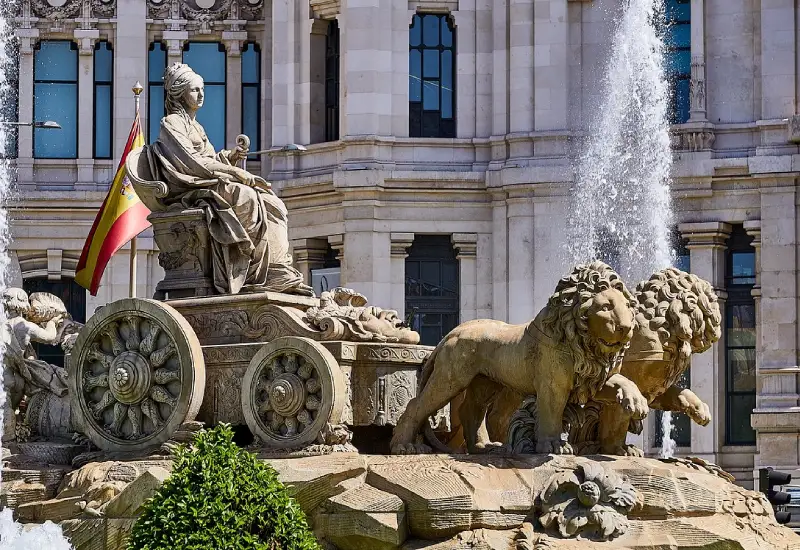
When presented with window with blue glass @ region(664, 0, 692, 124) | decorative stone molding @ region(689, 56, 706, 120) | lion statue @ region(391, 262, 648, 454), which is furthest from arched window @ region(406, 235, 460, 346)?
lion statue @ region(391, 262, 648, 454)

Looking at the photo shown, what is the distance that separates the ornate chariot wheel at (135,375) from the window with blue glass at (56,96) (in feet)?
105

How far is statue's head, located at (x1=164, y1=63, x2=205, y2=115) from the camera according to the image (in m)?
22.7

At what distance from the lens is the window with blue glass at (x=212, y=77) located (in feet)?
175

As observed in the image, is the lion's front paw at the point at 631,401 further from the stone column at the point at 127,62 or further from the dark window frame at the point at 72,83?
the dark window frame at the point at 72,83

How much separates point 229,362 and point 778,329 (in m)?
28.0

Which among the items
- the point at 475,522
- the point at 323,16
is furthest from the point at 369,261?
the point at 475,522

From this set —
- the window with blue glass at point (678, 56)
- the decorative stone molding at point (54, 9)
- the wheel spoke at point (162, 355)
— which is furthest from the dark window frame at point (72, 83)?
the wheel spoke at point (162, 355)

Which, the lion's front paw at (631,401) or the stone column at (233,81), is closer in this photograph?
the lion's front paw at (631,401)

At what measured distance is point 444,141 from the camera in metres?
50.7

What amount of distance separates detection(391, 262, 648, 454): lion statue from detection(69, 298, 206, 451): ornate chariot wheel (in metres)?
2.25

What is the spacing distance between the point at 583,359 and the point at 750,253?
1150 inches

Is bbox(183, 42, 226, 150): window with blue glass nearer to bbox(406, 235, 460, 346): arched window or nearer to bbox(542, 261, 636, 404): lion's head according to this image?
bbox(406, 235, 460, 346): arched window

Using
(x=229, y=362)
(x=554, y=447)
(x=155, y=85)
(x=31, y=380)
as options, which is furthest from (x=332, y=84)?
(x=554, y=447)

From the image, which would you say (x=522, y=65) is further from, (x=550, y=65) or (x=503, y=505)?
(x=503, y=505)
